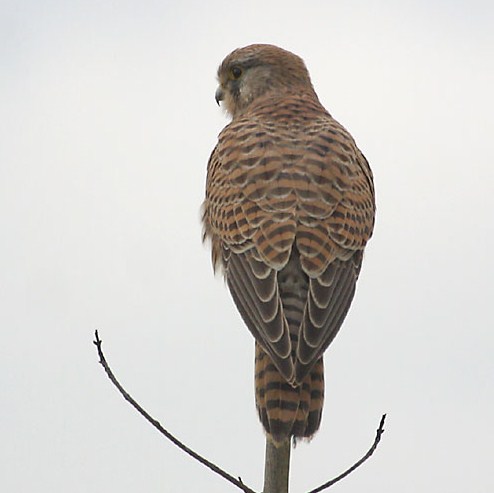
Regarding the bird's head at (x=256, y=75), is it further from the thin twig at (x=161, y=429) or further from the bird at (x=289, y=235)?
the thin twig at (x=161, y=429)

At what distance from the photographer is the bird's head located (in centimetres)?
764

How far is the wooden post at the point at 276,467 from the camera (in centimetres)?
473

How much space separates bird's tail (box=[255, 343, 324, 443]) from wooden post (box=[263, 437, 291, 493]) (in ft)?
0.23

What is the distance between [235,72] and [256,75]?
16 cm

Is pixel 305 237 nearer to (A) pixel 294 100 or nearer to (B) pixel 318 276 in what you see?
(B) pixel 318 276

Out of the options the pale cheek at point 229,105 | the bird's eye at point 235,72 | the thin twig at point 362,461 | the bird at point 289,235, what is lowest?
the thin twig at point 362,461

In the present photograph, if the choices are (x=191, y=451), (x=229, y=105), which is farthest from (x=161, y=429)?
(x=229, y=105)

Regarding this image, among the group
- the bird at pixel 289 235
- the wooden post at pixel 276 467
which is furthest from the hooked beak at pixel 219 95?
the wooden post at pixel 276 467

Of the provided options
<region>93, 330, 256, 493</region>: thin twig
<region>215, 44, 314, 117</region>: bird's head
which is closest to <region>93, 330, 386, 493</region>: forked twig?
<region>93, 330, 256, 493</region>: thin twig

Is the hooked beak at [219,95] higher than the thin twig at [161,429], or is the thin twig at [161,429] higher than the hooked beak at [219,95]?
the hooked beak at [219,95]

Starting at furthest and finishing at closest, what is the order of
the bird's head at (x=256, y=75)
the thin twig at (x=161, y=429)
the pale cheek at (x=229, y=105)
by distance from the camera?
the pale cheek at (x=229, y=105) → the bird's head at (x=256, y=75) → the thin twig at (x=161, y=429)

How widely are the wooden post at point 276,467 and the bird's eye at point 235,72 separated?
3.33 m

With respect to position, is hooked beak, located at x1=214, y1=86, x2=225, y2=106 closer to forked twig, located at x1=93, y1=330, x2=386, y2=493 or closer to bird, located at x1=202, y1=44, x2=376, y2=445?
bird, located at x1=202, y1=44, x2=376, y2=445

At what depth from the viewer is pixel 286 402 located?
5219mm
